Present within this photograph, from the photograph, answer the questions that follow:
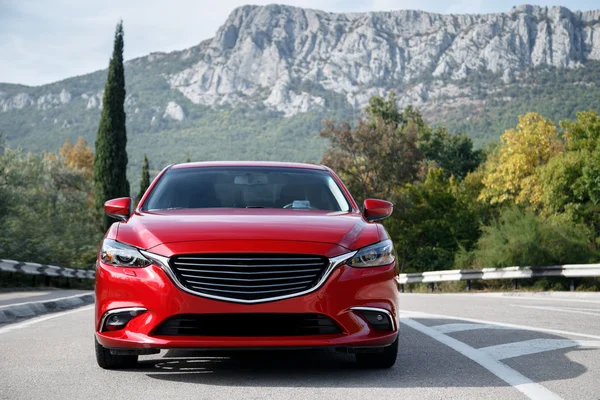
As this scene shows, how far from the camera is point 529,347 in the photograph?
7449mm

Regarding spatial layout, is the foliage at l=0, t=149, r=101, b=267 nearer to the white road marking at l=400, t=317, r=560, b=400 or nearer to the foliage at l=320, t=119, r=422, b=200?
the foliage at l=320, t=119, r=422, b=200

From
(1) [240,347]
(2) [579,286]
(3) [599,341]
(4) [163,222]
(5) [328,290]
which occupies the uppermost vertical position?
(4) [163,222]

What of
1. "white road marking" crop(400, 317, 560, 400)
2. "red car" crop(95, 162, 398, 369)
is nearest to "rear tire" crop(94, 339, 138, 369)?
"red car" crop(95, 162, 398, 369)

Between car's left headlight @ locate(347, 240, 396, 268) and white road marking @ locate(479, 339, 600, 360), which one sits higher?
car's left headlight @ locate(347, 240, 396, 268)

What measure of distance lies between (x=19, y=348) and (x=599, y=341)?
540cm

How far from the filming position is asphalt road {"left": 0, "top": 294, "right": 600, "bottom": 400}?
5.23 meters

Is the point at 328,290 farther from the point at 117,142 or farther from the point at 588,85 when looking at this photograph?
the point at 588,85

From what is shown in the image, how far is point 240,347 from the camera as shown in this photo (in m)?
5.49

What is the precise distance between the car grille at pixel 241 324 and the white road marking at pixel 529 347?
78.2 inches

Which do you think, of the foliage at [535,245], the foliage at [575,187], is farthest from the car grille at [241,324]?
the foliage at [575,187]

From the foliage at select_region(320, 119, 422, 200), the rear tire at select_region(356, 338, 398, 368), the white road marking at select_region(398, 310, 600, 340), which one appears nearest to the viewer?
the rear tire at select_region(356, 338, 398, 368)

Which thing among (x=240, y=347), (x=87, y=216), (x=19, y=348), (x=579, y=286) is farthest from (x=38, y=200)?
(x=240, y=347)

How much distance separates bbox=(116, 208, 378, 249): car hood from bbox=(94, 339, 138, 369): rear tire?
2.76 feet

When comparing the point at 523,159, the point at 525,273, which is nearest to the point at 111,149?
the point at 523,159
